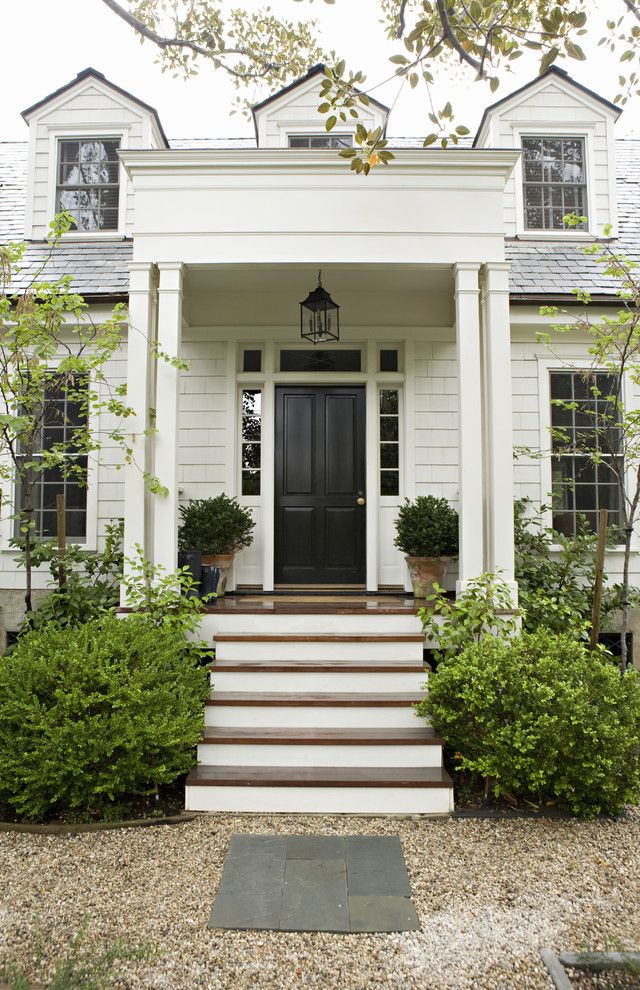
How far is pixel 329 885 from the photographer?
9.59ft

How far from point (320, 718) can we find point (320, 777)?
506 mm

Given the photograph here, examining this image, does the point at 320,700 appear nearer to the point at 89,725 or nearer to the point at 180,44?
the point at 89,725

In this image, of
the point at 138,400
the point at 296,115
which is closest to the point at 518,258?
the point at 296,115

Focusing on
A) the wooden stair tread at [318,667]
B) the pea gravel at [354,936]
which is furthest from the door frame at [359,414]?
the pea gravel at [354,936]

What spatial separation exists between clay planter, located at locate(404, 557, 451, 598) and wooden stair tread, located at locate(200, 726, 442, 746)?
6.19 ft

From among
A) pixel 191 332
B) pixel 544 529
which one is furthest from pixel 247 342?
pixel 544 529

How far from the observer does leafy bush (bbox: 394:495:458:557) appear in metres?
5.91

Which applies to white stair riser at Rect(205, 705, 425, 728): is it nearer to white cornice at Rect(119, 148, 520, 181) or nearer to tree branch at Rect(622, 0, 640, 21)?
white cornice at Rect(119, 148, 520, 181)

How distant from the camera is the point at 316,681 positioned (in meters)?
4.54

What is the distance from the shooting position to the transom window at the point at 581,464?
22.2 feet

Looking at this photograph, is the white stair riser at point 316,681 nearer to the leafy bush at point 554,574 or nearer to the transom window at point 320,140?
the leafy bush at point 554,574

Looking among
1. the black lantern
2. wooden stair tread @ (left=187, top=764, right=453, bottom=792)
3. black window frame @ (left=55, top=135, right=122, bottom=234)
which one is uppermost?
black window frame @ (left=55, top=135, right=122, bottom=234)

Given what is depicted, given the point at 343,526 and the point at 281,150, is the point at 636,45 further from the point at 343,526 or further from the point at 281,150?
A: the point at 343,526

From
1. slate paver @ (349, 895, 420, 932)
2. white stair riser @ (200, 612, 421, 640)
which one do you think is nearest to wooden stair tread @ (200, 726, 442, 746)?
white stair riser @ (200, 612, 421, 640)
